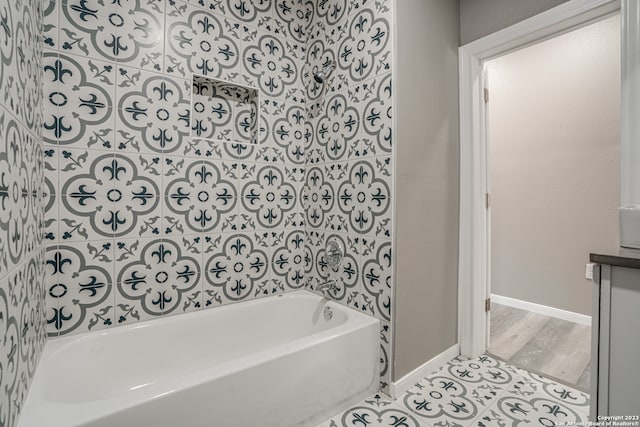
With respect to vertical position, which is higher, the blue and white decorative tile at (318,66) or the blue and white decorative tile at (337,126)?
the blue and white decorative tile at (318,66)

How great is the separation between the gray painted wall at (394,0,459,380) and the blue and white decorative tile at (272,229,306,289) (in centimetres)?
79

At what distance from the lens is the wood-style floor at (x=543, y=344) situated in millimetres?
1769

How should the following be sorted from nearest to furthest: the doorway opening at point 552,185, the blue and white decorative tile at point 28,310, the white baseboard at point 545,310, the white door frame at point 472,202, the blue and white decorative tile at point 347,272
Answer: the blue and white decorative tile at point 28,310 < the blue and white decorative tile at point 347,272 < the white door frame at point 472,202 < the doorway opening at point 552,185 < the white baseboard at point 545,310

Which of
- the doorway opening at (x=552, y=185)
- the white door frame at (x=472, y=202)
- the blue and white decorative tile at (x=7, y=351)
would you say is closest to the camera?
the blue and white decorative tile at (x=7, y=351)

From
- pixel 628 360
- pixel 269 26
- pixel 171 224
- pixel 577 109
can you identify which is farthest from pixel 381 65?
pixel 577 109

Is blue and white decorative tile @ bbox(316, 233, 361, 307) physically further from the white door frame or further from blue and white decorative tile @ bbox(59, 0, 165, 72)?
blue and white decorative tile @ bbox(59, 0, 165, 72)

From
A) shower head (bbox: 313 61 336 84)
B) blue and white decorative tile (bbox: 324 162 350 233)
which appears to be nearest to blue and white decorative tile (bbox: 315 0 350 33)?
shower head (bbox: 313 61 336 84)

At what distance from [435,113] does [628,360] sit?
1.35 m

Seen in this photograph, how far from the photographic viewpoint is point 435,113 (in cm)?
175

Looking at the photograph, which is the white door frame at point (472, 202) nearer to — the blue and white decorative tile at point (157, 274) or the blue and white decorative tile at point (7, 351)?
the blue and white decorative tile at point (157, 274)

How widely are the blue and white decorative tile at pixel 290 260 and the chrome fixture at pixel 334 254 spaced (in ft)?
0.91

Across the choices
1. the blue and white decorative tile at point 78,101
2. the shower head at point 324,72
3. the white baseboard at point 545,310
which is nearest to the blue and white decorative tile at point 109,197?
the blue and white decorative tile at point 78,101

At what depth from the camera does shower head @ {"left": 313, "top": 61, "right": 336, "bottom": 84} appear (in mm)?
1895

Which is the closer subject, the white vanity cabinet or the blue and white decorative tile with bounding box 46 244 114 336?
the white vanity cabinet
